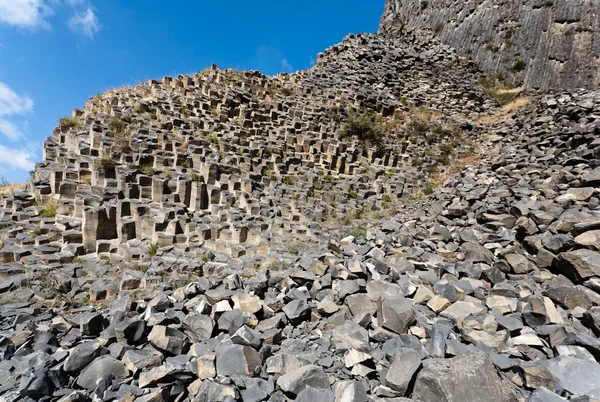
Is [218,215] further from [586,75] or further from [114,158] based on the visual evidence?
[586,75]

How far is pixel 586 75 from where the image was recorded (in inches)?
546

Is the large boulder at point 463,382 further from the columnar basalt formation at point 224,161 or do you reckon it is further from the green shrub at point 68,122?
the green shrub at point 68,122

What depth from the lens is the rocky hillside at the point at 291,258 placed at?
265 centimetres

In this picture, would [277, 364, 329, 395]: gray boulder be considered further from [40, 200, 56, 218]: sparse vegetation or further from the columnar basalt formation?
[40, 200, 56, 218]: sparse vegetation

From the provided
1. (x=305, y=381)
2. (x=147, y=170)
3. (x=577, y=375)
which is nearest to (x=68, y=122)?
(x=147, y=170)

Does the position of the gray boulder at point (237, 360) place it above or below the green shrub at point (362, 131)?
below

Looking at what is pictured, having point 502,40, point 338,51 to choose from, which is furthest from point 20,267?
point 502,40

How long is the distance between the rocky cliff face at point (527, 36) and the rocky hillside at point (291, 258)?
5.13 meters

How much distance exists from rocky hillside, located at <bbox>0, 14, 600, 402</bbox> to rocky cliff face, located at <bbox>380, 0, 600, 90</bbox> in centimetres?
513

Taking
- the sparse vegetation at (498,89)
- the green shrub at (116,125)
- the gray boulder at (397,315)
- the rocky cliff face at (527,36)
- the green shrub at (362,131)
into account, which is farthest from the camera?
the sparse vegetation at (498,89)

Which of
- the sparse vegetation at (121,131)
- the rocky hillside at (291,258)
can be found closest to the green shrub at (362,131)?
the rocky hillside at (291,258)

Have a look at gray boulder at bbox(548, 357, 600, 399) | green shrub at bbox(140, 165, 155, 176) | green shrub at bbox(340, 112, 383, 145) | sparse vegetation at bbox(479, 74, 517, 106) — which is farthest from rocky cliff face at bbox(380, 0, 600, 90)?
green shrub at bbox(140, 165, 155, 176)

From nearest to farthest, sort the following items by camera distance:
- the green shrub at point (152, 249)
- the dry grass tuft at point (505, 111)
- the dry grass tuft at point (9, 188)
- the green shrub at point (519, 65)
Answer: the green shrub at point (152, 249) < the dry grass tuft at point (9, 188) < the dry grass tuft at point (505, 111) < the green shrub at point (519, 65)

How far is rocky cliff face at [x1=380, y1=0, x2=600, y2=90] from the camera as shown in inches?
563
